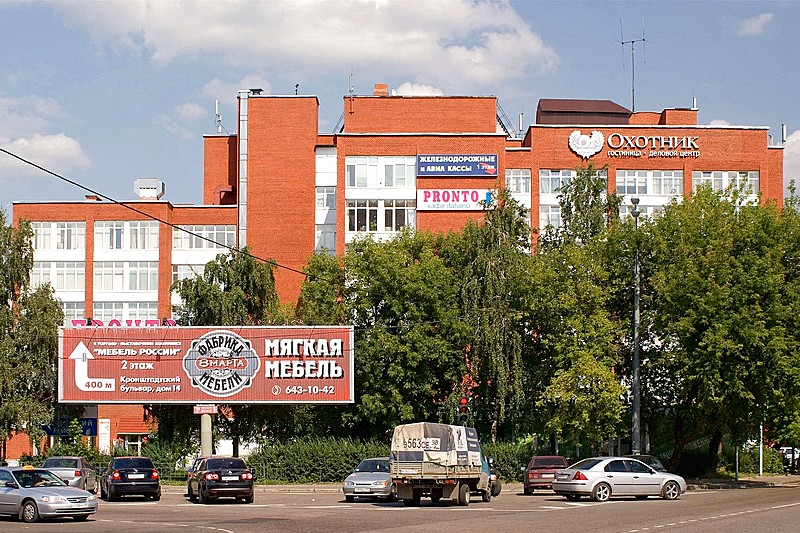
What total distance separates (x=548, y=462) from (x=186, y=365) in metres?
18.9

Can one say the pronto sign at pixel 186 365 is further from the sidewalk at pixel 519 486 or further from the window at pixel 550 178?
the window at pixel 550 178

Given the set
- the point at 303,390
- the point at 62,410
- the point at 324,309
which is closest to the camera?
the point at 303,390

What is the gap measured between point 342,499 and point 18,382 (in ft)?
83.0

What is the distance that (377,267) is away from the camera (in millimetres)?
57938

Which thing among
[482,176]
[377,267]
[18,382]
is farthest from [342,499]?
[482,176]

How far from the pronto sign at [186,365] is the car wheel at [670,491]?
20.6 m

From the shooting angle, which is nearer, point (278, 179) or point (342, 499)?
point (342, 499)

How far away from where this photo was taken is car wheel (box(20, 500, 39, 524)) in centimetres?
2652

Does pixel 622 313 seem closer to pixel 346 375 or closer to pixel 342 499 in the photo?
pixel 346 375

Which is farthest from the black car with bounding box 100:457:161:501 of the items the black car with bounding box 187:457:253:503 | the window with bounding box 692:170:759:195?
the window with bounding box 692:170:759:195

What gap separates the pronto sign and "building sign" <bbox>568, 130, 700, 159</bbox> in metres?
36.2

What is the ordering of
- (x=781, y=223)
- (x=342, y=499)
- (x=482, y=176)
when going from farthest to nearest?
1. (x=482, y=176)
2. (x=781, y=223)
3. (x=342, y=499)

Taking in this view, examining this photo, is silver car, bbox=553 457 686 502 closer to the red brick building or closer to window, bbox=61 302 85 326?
the red brick building

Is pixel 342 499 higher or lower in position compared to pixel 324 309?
lower
